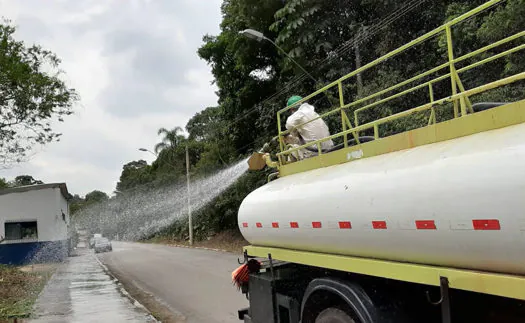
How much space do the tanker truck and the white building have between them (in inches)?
912

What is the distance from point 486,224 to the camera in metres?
2.24

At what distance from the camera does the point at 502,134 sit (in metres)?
2.36

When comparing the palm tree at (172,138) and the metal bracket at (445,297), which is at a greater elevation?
the palm tree at (172,138)

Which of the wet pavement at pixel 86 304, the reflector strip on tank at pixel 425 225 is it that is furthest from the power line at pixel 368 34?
the reflector strip on tank at pixel 425 225

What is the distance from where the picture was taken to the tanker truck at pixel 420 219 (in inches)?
88.2

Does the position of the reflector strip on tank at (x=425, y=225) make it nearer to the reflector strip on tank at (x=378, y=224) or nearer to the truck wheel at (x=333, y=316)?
the reflector strip on tank at (x=378, y=224)

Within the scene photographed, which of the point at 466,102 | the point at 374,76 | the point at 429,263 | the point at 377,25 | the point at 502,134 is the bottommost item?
the point at 429,263

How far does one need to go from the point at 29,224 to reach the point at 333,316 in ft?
82.8

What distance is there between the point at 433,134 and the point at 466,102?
271 millimetres

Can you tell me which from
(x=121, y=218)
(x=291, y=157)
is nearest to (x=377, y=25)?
(x=291, y=157)

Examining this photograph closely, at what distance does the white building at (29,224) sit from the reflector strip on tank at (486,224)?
82.5 feet

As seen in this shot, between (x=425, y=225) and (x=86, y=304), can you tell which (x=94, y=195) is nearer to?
(x=86, y=304)

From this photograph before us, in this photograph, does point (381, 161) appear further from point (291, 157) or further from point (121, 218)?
point (121, 218)

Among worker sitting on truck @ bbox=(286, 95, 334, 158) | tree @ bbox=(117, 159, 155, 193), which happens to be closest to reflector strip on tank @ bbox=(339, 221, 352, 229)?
worker sitting on truck @ bbox=(286, 95, 334, 158)
